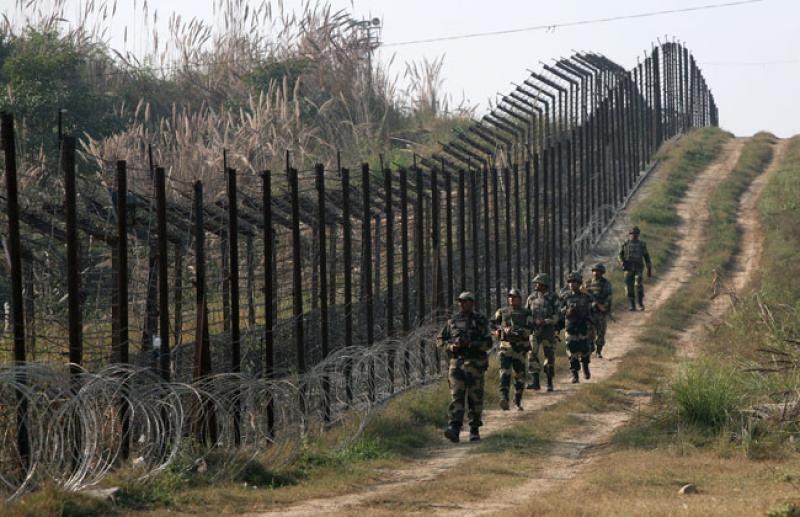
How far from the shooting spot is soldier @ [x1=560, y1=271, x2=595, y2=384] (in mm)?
19891

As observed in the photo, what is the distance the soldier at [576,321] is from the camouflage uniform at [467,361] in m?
4.33

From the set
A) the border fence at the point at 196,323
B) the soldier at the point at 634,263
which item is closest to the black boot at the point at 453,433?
the border fence at the point at 196,323

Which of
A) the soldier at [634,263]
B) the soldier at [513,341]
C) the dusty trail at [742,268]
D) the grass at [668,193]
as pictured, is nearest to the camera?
the soldier at [513,341]

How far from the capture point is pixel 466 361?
51.6 ft

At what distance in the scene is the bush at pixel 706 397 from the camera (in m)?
15.0

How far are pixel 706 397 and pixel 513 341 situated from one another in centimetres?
315

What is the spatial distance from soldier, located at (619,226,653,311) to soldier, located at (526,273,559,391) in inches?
287

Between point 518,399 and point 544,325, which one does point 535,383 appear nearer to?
point 544,325

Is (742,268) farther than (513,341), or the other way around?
(742,268)

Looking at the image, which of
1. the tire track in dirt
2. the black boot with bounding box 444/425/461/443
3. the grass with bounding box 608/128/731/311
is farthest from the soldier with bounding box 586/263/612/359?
the black boot with bounding box 444/425/461/443

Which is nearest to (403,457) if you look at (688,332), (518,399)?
(518,399)

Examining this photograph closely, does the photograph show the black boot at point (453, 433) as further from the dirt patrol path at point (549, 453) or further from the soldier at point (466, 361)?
the dirt patrol path at point (549, 453)

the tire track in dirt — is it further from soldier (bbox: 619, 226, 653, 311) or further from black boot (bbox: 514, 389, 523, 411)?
soldier (bbox: 619, 226, 653, 311)

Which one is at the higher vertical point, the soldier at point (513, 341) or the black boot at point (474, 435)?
the soldier at point (513, 341)
